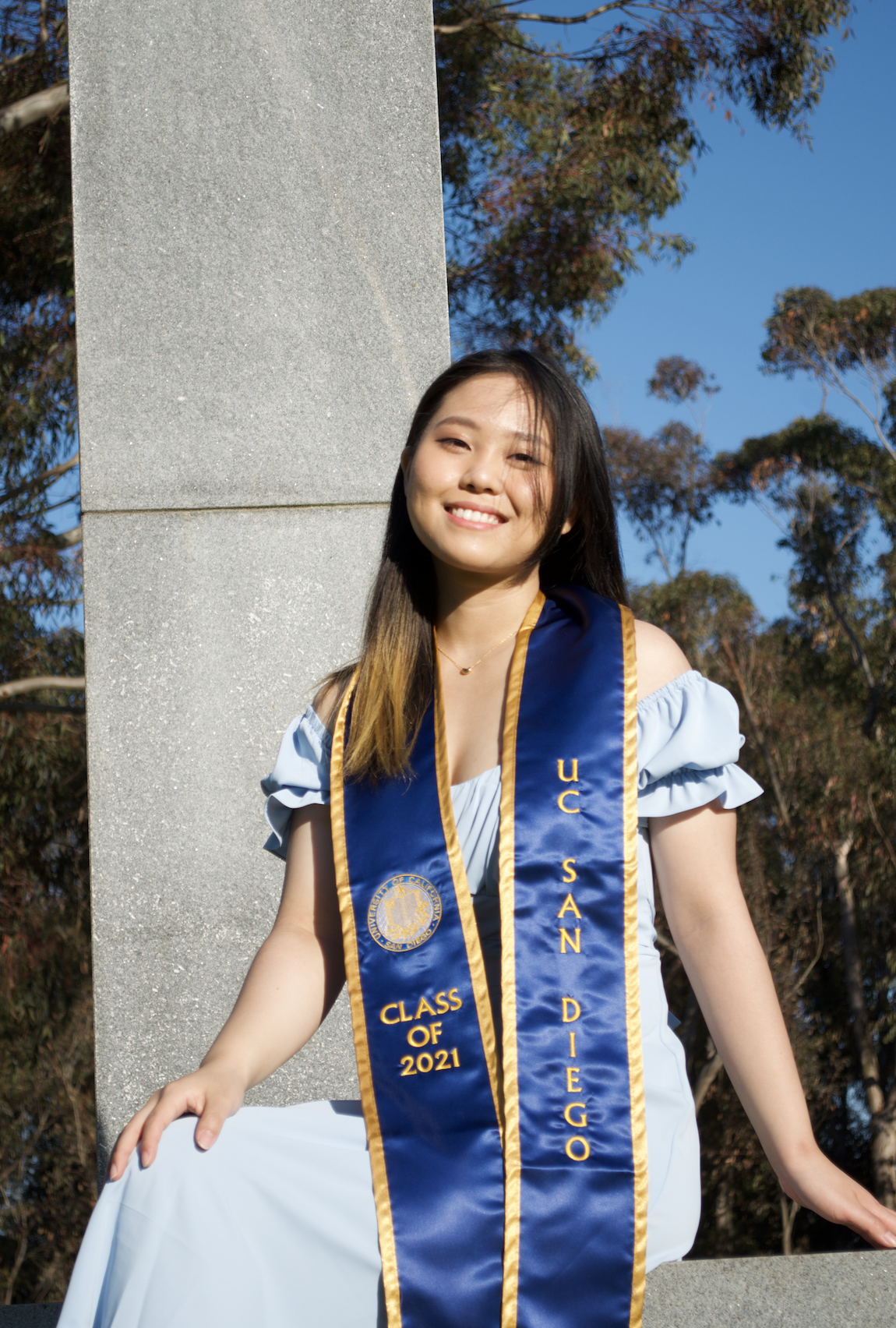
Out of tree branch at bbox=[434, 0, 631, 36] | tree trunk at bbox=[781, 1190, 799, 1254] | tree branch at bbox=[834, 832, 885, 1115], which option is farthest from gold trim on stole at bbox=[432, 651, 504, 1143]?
tree branch at bbox=[834, 832, 885, 1115]

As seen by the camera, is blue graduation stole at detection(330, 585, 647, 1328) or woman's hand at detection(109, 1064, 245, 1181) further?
blue graduation stole at detection(330, 585, 647, 1328)

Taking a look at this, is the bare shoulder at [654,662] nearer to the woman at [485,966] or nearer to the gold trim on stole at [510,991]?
the woman at [485,966]

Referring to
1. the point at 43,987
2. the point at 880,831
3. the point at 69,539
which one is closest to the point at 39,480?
the point at 69,539

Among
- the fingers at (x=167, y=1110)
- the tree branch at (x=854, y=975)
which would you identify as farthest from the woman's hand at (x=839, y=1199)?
the tree branch at (x=854, y=975)

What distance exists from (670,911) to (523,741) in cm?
29

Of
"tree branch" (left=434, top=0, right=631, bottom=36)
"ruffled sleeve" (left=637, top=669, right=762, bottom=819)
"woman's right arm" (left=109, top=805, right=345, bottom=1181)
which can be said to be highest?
"tree branch" (left=434, top=0, right=631, bottom=36)

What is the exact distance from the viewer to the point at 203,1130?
1.29m

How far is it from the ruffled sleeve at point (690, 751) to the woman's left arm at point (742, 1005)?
0.03 meters

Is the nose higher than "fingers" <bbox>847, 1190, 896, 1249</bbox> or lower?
higher

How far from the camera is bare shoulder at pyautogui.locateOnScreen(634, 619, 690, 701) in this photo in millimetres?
1729

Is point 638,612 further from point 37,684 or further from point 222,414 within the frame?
point 222,414

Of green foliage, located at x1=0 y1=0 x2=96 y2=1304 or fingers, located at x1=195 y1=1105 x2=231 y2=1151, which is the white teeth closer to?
Result: fingers, located at x1=195 y1=1105 x2=231 y2=1151

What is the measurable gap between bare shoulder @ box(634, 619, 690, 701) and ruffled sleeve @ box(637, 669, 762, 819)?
32 mm

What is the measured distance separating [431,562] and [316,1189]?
100cm
